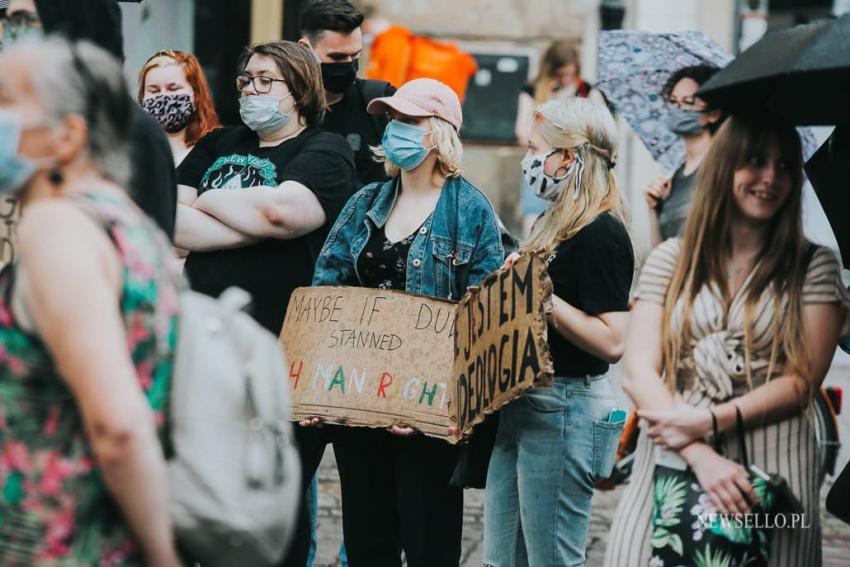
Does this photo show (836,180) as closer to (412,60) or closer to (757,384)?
(757,384)

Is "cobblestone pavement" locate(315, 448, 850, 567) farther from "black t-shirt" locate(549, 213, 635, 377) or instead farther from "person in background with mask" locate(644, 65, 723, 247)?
"black t-shirt" locate(549, 213, 635, 377)

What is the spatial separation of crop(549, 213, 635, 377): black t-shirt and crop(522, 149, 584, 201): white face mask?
19 cm

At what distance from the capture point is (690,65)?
6.92 m

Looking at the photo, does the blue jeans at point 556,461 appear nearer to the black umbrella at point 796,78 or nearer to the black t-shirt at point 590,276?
the black t-shirt at point 590,276

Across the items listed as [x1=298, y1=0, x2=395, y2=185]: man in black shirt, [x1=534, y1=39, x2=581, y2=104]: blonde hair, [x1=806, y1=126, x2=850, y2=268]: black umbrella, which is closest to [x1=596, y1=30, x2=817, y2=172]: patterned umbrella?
[x1=298, y1=0, x2=395, y2=185]: man in black shirt

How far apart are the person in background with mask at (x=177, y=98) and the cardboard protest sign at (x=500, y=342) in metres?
1.71

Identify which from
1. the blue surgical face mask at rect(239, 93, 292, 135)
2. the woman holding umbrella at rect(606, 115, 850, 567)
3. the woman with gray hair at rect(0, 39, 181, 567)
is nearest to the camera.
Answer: the woman with gray hair at rect(0, 39, 181, 567)

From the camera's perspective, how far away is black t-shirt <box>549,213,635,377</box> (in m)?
4.86

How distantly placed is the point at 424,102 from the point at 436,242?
21.4 inches

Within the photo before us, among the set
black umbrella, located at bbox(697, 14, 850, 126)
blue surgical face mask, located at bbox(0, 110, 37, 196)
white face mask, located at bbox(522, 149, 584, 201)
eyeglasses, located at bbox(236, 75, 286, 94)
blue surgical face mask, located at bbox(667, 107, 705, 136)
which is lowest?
white face mask, located at bbox(522, 149, 584, 201)

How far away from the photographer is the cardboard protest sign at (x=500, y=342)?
4461 millimetres

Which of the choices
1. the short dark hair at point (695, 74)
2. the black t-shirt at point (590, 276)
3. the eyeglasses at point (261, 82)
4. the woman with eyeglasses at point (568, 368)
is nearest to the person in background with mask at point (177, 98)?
the eyeglasses at point (261, 82)

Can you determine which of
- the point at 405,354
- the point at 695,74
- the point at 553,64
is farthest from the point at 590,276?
the point at 553,64

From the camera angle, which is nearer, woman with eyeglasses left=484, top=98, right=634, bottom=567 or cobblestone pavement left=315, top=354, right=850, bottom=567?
woman with eyeglasses left=484, top=98, right=634, bottom=567
